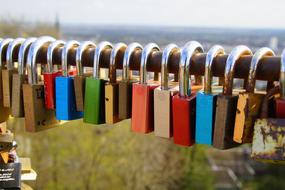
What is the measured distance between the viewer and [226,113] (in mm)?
585

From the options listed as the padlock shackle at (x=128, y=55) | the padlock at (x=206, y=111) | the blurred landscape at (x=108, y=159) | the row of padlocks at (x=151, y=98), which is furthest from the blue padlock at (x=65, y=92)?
the blurred landscape at (x=108, y=159)

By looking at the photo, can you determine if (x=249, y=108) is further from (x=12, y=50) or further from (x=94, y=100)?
(x=12, y=50)

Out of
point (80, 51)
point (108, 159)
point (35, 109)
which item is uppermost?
point (80, 51)

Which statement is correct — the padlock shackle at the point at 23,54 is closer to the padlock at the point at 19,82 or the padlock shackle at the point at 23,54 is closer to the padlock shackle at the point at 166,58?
the padlock at the point at 19,82

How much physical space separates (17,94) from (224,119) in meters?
0.37

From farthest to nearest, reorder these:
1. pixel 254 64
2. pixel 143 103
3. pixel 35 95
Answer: pixel 35 95
pixel 143 103
pixel 254 64

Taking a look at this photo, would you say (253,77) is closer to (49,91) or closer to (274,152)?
(274,152)

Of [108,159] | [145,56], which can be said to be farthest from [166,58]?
[108,159]

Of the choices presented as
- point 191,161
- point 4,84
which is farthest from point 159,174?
point 4,84

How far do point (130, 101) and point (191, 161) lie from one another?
937cm

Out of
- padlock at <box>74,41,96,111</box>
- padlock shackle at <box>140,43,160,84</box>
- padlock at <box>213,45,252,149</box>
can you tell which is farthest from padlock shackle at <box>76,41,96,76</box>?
padlock at <box>213,45,252,149</box>

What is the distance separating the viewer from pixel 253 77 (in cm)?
56

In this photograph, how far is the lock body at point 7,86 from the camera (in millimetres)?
798

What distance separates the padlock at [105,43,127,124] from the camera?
27.0 inches
